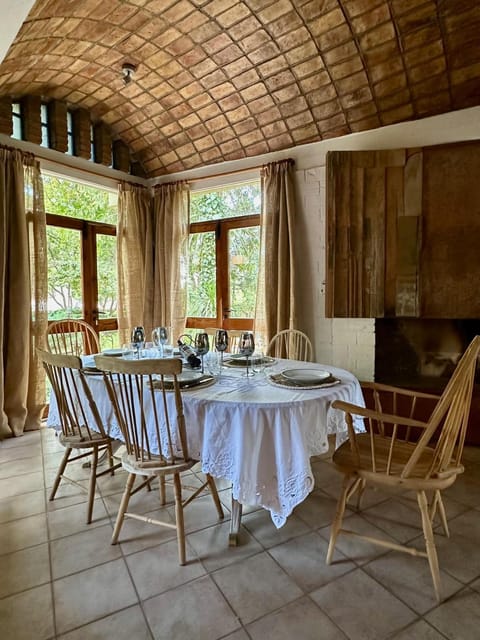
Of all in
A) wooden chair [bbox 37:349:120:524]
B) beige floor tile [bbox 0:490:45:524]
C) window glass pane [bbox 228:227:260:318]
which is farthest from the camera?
window glass pane [bbox 228:227:260:318]

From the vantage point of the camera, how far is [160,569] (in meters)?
1.72

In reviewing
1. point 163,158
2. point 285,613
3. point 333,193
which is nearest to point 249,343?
point 285,613

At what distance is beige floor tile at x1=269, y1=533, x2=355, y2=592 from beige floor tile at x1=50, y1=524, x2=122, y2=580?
0.76 meters

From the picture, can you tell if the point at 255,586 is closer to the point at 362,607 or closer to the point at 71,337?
the point at 362,607

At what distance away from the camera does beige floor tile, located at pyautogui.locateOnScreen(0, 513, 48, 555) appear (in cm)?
190

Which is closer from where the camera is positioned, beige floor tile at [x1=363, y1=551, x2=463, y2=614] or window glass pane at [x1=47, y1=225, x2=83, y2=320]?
beige floor tile at [x1=363, y1=551, x2=463, y2=614]

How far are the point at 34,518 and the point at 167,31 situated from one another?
341cm

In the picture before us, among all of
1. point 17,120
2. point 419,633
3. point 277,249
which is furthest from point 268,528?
point 17,120

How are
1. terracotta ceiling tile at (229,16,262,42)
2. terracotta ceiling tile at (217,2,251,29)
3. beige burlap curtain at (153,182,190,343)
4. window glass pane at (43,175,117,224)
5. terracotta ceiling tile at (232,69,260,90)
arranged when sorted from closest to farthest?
terracotta ceiling tile at (217,2,251,29) < terracotta ceiling tile at (229,16,262,42) < terracotta ceiling tile at (232,69,260,90) < window glass pane at (43,175,117,224) < beige burlap curtain at (153,182,190,343)

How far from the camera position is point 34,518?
213 cm

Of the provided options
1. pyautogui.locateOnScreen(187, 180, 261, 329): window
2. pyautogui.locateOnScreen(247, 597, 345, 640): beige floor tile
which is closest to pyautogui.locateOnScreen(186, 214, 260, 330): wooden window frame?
pyautogui.locateOnScreen(187, 180, 261, 329): window

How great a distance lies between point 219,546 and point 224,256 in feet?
10.1

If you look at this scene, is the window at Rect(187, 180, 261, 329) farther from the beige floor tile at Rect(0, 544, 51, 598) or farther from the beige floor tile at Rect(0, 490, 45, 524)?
the beige floor tile at Rect(0, 544, 51, 598)

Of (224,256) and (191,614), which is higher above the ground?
(224,256)
